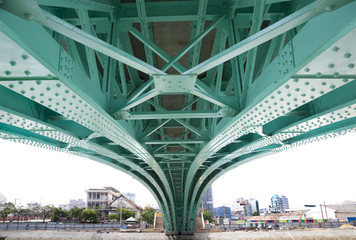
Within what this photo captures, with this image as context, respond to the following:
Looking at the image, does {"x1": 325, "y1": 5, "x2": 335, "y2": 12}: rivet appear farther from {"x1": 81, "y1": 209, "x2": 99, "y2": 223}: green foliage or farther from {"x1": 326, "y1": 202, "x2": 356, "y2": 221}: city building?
{"x1": 326, "y1": 202, "x2": 356, "y2": 221}: city building

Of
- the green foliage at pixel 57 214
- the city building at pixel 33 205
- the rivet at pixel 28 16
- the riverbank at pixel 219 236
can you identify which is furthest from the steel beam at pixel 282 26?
the city building at pixel 33 205

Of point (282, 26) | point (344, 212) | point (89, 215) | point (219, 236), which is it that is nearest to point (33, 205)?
point (89, 215)

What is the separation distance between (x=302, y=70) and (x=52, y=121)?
20.6 ft

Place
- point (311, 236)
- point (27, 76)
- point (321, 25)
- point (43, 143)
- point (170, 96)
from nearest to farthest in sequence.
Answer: point (321, 25) → point (27, 76) → point (43, 143) → point (170, 96) → point (311, 236)

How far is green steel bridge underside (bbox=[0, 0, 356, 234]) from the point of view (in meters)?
3.16

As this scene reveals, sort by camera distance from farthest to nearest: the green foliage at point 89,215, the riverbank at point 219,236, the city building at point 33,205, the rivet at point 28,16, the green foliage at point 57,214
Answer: the city building at point 33,205
the green foliage at point 57,214
the green foliage at point 89,215
the riverbank at point 219,236
the rivet at point 28,16

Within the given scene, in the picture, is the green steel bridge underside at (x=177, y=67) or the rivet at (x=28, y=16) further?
the green steel bridge underside at (x=177, y=67)

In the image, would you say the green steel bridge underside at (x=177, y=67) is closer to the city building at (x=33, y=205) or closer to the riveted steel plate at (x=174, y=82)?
the riveted steel plate at (x=174, y=82)

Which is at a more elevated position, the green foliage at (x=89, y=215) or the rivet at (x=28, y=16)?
the rivet at (x=28, y=16)

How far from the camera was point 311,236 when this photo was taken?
36.8 m

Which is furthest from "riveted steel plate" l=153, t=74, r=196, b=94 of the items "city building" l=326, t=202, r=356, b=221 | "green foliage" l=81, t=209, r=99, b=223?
"city building" l=326, t=202, r=356, b=221

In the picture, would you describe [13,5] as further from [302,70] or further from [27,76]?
[302,70]

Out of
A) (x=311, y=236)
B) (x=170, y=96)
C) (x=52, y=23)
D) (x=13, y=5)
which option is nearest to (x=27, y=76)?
(x=52, y=23)

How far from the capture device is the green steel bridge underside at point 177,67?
3.16 meters
